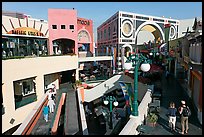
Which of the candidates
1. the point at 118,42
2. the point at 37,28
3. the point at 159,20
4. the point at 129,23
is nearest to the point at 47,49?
the point at 37,28

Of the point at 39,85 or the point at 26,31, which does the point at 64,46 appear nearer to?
the point at 26,31

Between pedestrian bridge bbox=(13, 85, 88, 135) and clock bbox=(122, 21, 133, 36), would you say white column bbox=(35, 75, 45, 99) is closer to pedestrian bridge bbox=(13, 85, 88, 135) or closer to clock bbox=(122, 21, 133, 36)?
pedestrian bridge bbox=(13, 85, 88, 135)

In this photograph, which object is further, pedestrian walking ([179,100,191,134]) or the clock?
the clock

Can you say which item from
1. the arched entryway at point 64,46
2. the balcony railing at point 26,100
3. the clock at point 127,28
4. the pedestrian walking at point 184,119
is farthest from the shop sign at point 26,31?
the pedestrian walking at point 184,119

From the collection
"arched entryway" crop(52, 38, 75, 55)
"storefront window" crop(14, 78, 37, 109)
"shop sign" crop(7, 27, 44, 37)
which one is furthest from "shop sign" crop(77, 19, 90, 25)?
"storefront window" crop(14, 78, 37, 109)

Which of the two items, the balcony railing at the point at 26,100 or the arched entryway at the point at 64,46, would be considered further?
the arched entryway at the point at 64,46

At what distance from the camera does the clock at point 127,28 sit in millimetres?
33969

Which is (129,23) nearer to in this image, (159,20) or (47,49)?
(159,20)

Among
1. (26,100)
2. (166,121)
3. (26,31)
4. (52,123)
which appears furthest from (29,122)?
(26,31)

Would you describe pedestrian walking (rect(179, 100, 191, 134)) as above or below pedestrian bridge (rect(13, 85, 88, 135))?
above

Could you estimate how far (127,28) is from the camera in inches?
1363

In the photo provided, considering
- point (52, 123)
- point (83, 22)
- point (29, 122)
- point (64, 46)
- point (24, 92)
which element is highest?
point (83, 22)

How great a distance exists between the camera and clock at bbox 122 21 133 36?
1337 inches

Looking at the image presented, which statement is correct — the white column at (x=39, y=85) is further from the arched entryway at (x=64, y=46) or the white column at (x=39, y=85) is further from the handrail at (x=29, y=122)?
the arched entryway at (x=64, y=46)
